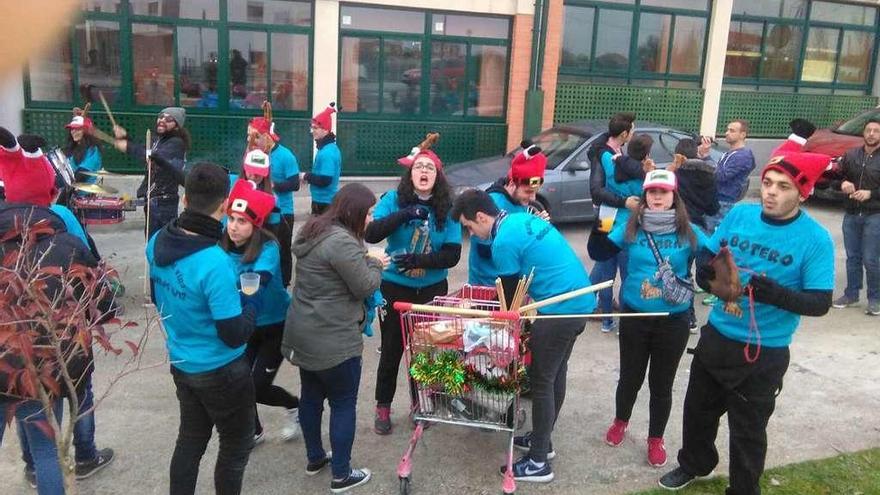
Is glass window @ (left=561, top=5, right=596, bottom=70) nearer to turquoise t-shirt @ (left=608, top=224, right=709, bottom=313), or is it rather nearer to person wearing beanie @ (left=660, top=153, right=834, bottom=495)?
turquoise t-shirt @ (left=608, top=224, right=709, bottom=313)

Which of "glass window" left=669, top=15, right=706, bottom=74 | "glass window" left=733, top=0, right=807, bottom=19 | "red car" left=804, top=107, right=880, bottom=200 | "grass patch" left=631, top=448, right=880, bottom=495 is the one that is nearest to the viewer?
"grass patch" left=631, top=448, right=880, bottom=495

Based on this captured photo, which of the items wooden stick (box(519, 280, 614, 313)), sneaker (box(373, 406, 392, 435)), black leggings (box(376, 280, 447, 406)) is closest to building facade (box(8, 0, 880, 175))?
black leggings (box(376, 280, 447, 406))

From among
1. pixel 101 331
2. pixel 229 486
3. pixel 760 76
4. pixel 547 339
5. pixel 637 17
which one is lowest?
pixel 229 486

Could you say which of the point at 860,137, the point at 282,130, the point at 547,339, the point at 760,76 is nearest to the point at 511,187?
the point at 547,339

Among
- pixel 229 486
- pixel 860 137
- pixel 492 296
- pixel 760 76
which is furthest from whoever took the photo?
pixel 760 76

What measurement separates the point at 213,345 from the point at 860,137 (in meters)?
12.4

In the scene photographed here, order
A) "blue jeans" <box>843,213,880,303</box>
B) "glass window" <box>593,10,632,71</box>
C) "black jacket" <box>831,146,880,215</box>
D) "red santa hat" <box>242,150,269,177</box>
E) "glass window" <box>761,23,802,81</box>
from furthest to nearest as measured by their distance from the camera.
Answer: "glass window" <box>761,23,802,81</box>
"glass window" <box>593,10,632,71</box>
"blue jeans" <box>843,213,880,303</box>
"black jacket" <box>831,146,880,215</box>
"red santa hat" <box>242,150,269,177</box>

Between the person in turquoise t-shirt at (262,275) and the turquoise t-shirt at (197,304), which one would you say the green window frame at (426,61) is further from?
the turquoise t-shirt at (197,304)

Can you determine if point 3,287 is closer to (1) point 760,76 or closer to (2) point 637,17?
(2) point 637,17

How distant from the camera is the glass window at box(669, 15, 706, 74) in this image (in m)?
15.1

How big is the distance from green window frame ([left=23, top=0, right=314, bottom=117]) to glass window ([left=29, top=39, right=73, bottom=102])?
56 mm

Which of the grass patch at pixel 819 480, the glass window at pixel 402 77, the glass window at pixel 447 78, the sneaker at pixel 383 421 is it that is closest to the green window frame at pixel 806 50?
the glass window at pixel 447 78

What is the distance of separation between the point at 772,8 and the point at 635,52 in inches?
142

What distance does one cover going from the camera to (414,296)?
15.1ft
